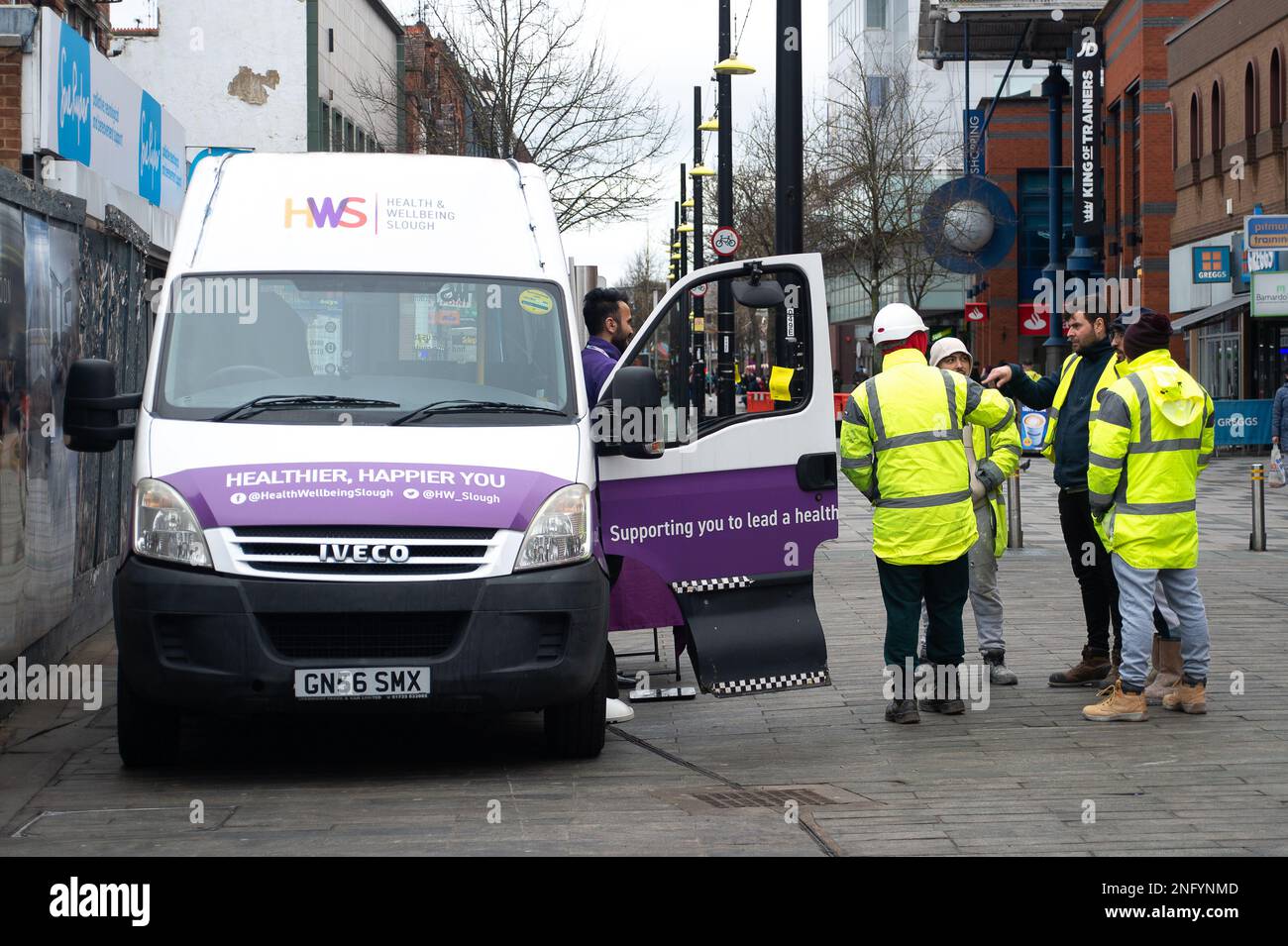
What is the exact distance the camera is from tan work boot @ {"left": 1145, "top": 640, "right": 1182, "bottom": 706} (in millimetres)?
8812

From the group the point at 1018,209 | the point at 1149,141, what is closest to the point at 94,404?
the point at 1149,141

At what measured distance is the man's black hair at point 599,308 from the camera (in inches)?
394

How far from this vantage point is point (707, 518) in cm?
804

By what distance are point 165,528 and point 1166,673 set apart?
4786mm

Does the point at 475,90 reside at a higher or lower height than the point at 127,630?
higher

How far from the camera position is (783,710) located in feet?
29.5

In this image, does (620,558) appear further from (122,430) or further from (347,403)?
(122,430)

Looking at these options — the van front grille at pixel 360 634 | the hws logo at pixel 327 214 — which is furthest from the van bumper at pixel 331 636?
the hws logo at pixel 327 214

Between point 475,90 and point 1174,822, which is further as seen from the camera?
point 475,90

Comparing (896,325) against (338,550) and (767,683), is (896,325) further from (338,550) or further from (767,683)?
(338,550)

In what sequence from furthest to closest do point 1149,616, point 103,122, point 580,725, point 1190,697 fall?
point 103,122 → point 1190,697 → point 1149,616 → point 580,725

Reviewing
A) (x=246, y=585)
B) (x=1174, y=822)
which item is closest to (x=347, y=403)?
(x=246, y=585)

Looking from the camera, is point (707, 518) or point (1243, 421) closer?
point (707, 518)

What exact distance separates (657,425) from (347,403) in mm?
1307
